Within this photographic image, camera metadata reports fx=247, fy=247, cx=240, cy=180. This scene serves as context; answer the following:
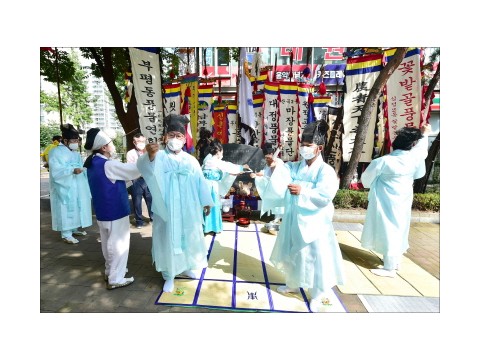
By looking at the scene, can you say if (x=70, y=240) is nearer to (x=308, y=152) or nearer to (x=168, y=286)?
(x=168, y=286)

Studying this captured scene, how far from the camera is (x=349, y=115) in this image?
22.7 feet

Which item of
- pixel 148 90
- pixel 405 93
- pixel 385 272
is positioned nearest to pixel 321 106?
pixel 405 93

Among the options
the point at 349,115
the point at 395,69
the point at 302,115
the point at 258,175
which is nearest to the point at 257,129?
the point at 302,115

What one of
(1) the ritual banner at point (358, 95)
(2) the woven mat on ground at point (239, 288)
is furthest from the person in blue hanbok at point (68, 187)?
(1) the ritual banner at point (358, 95)

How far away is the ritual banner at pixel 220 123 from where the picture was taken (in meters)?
9.38

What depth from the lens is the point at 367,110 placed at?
6688mm

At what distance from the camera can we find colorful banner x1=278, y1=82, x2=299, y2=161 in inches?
303

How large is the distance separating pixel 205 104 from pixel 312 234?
7176mm

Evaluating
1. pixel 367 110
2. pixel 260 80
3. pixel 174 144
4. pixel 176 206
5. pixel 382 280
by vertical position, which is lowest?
pixel 382 280

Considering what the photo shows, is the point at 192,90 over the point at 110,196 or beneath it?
A: over

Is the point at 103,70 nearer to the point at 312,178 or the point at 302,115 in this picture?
the point at 302,115

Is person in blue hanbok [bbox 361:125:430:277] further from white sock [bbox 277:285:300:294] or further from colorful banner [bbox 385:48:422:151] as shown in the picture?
colorful banner [bbox 385:48:422:151]

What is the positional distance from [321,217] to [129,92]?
23.4ft

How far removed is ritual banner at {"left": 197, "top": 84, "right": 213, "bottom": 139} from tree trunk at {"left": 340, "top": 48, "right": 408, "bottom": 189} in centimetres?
489
